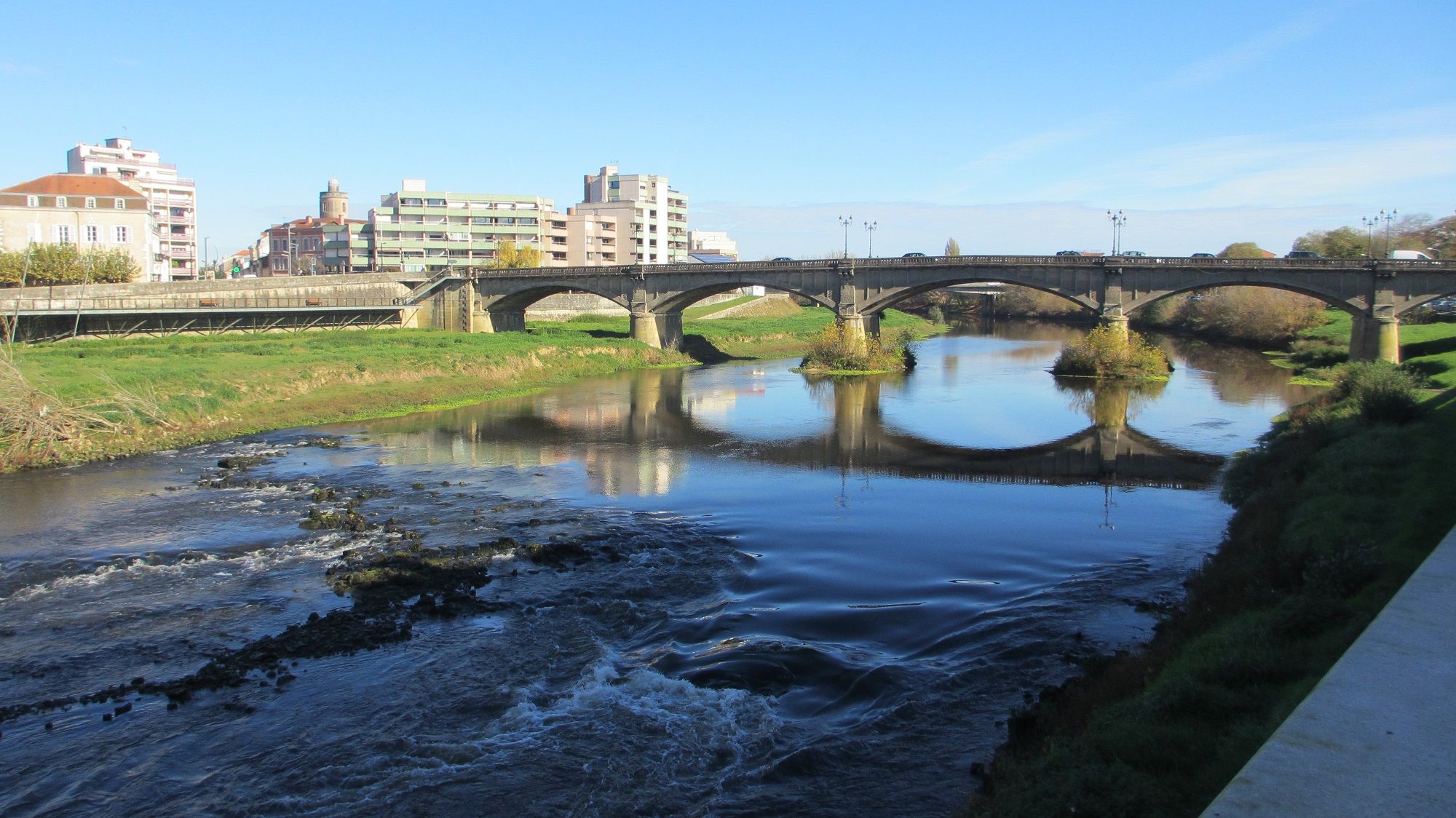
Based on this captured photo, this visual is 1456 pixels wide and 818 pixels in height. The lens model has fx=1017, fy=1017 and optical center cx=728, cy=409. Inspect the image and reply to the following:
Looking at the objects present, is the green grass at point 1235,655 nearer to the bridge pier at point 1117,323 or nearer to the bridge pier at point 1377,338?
the bridge pier at point 1377,338

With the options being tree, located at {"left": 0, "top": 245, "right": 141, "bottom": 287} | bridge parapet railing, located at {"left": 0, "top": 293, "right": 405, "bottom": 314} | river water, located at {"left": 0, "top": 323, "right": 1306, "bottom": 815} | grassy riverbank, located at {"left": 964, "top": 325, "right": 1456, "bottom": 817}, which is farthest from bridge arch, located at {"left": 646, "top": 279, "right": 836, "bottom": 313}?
grassy riverbank, located at {"left": 964, "top": 325, "right": 1456, "bottom": 817}

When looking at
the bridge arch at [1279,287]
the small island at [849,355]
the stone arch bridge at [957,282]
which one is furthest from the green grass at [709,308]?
the bridge arch at [1279,287]

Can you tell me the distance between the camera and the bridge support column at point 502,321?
8381cm

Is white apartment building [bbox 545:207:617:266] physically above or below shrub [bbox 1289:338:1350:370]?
above

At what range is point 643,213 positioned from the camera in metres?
145

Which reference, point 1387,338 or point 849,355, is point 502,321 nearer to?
point 849,355

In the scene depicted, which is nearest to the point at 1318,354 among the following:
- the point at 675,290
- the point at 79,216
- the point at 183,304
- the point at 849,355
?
the point at 849,355

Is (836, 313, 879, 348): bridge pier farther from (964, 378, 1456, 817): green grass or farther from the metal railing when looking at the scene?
(964, 378, 1456, 817): green grass

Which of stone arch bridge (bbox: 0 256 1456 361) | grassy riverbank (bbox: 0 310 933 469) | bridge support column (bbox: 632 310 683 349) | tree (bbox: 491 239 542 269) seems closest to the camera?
grassy riverbank (bbox: 0 310 933 469)

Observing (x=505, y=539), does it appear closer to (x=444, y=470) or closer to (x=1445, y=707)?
(x=444, y=470)

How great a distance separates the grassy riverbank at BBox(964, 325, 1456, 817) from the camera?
33.2 ft

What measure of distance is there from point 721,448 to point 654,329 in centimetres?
3982

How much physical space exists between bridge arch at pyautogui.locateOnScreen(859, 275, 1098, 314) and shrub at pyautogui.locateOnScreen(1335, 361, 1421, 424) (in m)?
30.0

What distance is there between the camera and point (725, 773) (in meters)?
13.0
